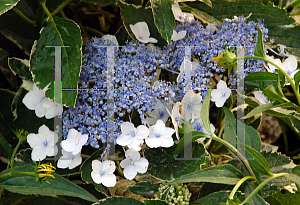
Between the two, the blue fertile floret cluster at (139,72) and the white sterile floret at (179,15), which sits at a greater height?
the white sterile floret at (179,15)

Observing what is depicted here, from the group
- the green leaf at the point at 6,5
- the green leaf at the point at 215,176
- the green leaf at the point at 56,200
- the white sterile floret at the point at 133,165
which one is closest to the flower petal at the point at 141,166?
the white sterile floret at the point at 133,165

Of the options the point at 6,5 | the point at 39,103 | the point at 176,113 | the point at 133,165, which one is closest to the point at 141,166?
the point at 133,165

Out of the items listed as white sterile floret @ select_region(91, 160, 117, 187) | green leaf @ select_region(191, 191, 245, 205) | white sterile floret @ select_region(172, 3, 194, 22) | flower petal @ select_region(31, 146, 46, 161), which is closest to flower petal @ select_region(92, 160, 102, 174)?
white sterile floret @ select_region(91, 160, 117, 187)

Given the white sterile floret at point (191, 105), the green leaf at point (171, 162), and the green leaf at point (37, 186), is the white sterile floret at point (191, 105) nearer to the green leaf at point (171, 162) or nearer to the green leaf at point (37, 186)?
the green leaf at point (171, 162)

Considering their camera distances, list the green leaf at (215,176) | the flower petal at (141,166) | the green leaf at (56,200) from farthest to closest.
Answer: the green leaf at (56,200) < the flower petal at (141,166) < the green leaf at (215,176)

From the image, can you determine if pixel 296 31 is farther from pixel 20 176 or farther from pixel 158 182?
pixel 20 176

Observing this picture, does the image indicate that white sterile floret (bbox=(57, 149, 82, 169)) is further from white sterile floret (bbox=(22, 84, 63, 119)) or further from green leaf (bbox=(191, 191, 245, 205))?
green leaf (bbox=(191, 191, 245, 205))

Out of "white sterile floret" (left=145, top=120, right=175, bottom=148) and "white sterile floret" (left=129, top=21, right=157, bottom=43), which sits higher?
"white sterile floret" (left=129, top=21, right=157, bottom=43)

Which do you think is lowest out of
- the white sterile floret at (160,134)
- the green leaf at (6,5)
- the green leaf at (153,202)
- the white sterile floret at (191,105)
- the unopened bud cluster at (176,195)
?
the unopened bud cluster at (176,195)
